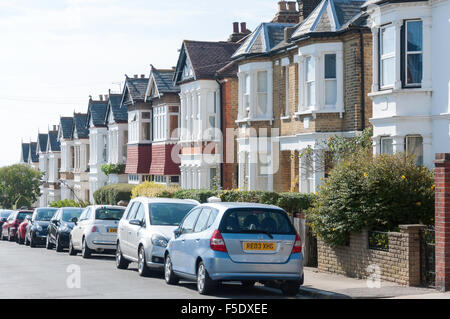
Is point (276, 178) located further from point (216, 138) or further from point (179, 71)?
point (179, 71)

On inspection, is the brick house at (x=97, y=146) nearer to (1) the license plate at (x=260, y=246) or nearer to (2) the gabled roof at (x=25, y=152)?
(1) the license plate at (x=260, y=246)

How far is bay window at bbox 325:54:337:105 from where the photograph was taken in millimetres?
28156

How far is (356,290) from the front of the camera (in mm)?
15484

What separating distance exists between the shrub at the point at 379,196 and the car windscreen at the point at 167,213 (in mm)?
3593

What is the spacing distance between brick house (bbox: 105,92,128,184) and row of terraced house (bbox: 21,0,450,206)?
0.08 m

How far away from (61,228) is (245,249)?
15611mm

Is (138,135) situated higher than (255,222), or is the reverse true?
(138,135)

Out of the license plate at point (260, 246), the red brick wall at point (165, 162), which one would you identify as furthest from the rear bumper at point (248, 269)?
the red brick wall at point (165, 162)

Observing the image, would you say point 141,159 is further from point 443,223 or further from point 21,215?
point 443,223

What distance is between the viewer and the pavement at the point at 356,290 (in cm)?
1450

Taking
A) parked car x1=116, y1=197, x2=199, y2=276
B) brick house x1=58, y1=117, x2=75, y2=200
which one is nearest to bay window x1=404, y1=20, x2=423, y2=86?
parked car x1=116, y1=197, x2=199, y2=276

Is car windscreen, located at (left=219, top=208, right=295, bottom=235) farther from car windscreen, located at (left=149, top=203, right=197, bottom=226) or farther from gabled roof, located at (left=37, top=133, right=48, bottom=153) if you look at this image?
gabled roof, located at (left=37, top=133, right=48, bottom=153)

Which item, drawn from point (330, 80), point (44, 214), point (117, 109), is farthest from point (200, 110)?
point (117, 109)

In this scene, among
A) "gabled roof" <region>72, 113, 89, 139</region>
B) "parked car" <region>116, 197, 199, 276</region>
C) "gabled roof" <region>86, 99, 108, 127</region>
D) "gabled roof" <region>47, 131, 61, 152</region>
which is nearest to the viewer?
"parked car" <region>116, 197, 199, 276</region>
